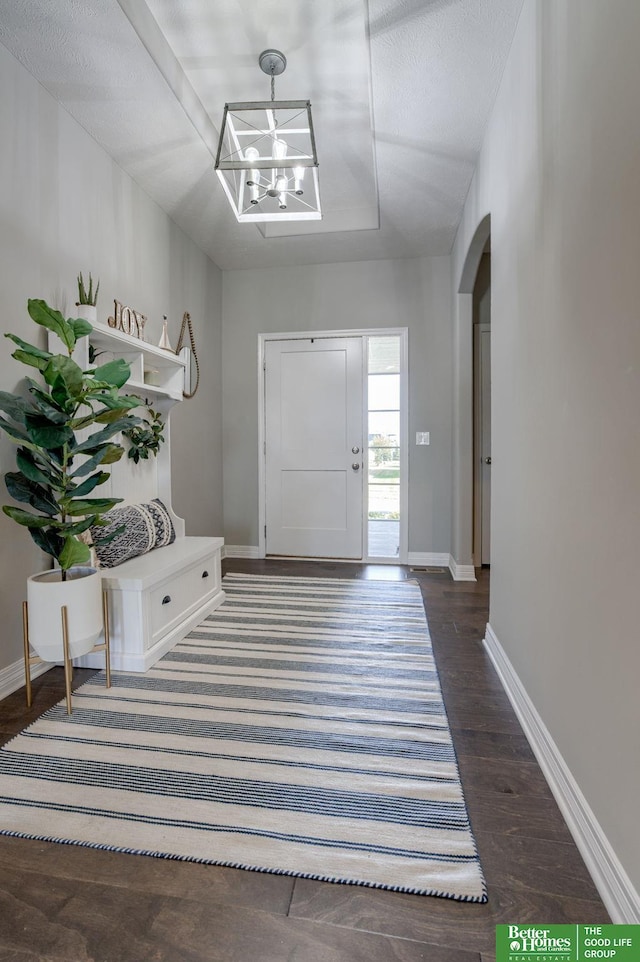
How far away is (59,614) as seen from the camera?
6.07 ft

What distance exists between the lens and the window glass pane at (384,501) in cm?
436

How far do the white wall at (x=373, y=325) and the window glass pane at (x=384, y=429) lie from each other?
0.14 meters

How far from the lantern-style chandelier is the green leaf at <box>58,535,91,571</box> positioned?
1752mm

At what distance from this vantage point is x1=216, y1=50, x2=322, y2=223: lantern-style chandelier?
2.08m

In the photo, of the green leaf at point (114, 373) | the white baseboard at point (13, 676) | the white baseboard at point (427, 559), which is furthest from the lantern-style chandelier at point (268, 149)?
the white baseboard at point (427, 559)

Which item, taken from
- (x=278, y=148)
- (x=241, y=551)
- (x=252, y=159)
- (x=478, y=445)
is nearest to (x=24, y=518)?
(x=252, y=159)

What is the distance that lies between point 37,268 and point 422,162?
2.19 metres

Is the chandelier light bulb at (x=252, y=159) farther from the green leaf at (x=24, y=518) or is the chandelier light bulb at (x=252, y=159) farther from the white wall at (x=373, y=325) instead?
the white wall at (x=373, y=325)

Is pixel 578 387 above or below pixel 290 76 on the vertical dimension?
below

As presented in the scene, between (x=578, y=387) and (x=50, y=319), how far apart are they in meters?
1.87

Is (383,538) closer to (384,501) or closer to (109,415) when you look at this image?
(384,501)

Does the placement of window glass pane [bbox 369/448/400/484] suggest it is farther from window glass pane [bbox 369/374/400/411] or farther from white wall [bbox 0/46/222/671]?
white wall [bbox 0/46/222/671]

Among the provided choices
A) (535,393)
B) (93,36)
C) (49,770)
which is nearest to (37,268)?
(93,36)

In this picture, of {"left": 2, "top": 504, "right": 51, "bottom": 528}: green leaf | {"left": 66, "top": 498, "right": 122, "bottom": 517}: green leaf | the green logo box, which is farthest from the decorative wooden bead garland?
the green logo box
